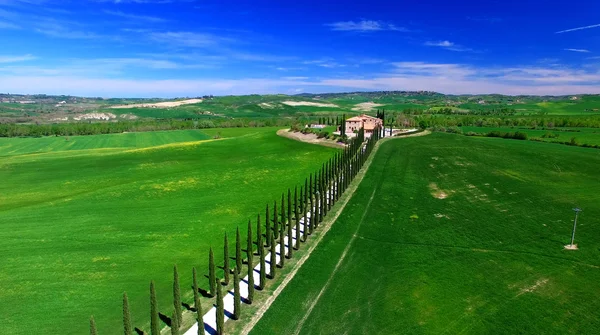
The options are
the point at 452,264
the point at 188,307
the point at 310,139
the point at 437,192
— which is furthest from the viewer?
the point at 310,139

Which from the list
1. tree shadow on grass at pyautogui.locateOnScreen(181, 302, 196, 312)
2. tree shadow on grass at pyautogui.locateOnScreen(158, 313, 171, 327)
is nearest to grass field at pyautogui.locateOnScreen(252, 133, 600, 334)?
tree shadow on grass at pyautogui.locateOnScreen(181, 302, 196, 312)

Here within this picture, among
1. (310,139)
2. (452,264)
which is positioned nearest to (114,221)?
(452,264)

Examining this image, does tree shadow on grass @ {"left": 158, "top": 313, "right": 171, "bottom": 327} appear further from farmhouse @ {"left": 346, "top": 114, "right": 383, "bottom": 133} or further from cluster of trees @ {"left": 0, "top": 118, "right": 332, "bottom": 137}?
cluster of trees @ {"left": 0, "top": 118, "right": 332, "bottom": 137}

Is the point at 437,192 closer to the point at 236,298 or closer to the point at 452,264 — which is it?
the point at 452,264

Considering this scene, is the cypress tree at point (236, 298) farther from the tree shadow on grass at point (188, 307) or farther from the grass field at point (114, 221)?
the grass field at point (114, 221)

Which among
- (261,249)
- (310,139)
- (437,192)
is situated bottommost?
(437,192)

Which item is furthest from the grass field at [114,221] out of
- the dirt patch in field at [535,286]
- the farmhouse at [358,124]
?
the farmhouse at [358,124]
